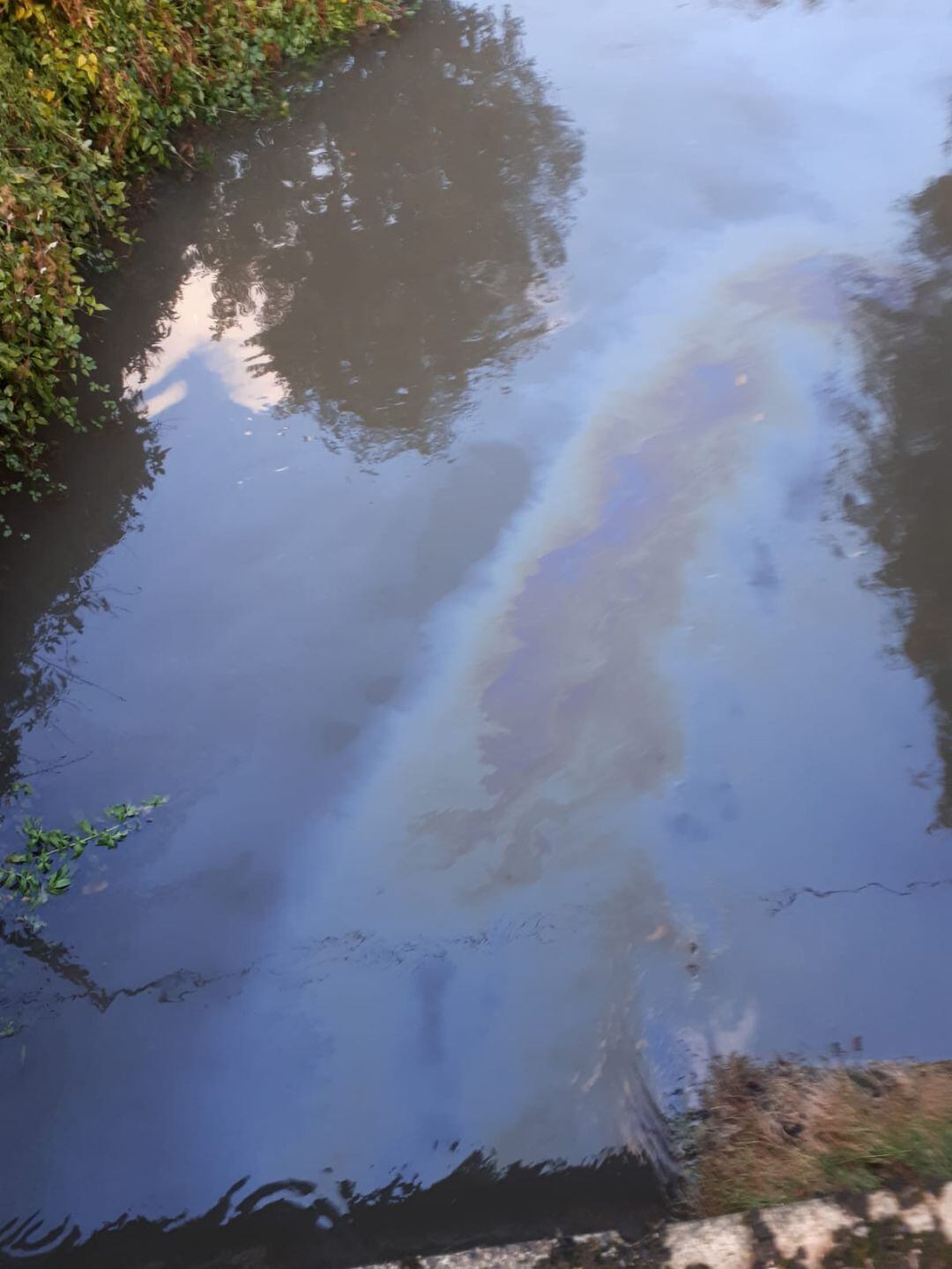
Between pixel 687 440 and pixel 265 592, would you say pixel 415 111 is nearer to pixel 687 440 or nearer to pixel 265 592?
pixel 687 440

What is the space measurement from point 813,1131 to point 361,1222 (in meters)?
1.18

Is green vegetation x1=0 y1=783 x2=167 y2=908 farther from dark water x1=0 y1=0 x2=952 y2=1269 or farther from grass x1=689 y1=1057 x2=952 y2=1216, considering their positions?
grass x1=689 y1=1057 x2=952 y2=1216

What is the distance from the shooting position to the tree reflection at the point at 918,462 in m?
4.07

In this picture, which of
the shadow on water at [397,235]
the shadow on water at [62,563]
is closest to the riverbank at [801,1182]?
the shadow on water at [62,563]

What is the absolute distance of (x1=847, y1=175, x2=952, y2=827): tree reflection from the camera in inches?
160

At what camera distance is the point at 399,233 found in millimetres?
6152

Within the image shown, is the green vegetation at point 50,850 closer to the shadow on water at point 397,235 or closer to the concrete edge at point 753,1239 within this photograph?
the concrete edge at point 753,1239

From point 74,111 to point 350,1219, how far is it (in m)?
5.50

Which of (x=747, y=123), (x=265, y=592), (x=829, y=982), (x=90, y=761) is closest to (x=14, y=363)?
(x=265, y=592)

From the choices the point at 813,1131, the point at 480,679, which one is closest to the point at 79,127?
the point at 480,679

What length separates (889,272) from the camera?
566 centimetres

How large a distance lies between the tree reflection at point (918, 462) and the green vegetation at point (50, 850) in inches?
104

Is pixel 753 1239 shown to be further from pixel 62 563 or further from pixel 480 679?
pixel 62 563

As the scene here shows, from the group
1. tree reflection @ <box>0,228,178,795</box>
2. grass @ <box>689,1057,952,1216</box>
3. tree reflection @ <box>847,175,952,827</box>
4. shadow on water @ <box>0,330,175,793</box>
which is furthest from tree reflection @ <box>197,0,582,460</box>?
grass @ <box>689,1057,952,1216</box>
